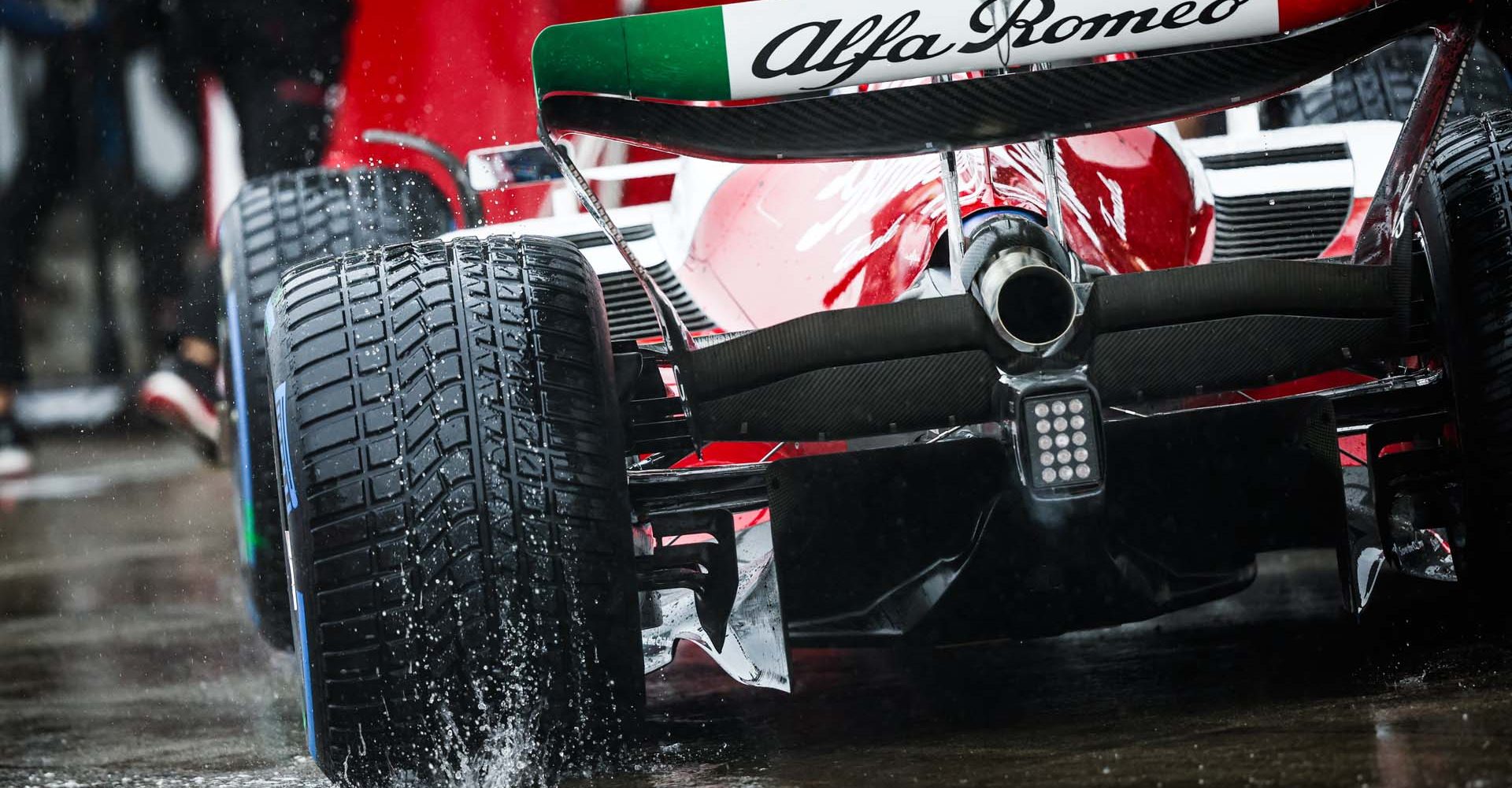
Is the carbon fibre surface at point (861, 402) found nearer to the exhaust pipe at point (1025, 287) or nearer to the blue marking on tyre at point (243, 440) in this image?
the exhaust pipe at point (1025, 287)

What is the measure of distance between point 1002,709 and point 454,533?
1.00m

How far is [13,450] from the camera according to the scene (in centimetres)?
1309

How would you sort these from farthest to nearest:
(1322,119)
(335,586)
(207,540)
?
1. (207,540)
2. (1322,119)
3. (335,586)

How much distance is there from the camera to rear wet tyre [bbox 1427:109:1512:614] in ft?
7.84

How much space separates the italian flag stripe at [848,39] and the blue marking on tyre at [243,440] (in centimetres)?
162

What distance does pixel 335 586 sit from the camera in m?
2.04

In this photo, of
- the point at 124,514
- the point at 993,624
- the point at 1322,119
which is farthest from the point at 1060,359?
the point at 124,514

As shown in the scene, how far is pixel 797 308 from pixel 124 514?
864 cm

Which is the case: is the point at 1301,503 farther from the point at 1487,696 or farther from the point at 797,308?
the point at 797,308

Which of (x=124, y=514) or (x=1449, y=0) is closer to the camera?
(x=1449, y=0)

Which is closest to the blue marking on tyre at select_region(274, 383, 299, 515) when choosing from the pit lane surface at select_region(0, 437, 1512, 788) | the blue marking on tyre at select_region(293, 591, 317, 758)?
the blue marking on tyre at select_region(293, 591, 317, 758)

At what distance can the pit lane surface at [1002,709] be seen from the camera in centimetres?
189

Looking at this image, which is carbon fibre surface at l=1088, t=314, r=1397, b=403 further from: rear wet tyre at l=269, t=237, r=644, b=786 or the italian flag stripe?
rear wet tyre at l=269, t=237, r=644, b=786

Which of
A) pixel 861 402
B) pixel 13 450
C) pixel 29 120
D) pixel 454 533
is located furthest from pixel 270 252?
pixel 29 120
